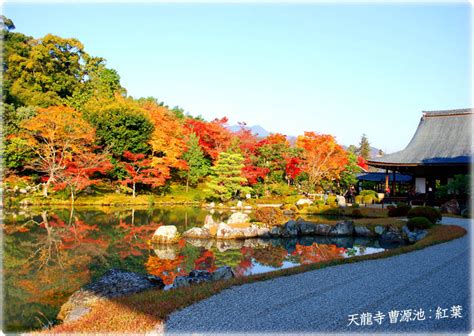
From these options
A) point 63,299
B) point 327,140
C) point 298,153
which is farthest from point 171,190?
point 63,299

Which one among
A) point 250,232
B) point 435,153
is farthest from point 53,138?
point 435,153

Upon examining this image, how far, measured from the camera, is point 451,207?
15.6 meters

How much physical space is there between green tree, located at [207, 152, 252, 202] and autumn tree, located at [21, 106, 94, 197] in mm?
6849

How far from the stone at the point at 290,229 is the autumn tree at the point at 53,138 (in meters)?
12.0

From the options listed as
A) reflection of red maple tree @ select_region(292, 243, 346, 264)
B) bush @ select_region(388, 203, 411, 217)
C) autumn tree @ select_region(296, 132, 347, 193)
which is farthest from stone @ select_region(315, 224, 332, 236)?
autumn tree @ select_region(296, 132, 347, 193)

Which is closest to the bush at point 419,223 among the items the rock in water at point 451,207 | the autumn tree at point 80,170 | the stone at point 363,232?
the stone at point 363,232

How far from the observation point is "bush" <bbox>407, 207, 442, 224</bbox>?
12328 mm

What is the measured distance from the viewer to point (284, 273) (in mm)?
6008

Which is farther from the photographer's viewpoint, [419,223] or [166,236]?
[419,223]

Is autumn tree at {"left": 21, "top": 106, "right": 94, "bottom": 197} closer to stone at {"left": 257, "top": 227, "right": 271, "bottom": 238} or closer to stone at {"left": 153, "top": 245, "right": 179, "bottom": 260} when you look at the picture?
stone at {"left": 153, "top": 245, "right": 179, "bottom": 260}

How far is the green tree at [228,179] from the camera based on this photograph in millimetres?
21609

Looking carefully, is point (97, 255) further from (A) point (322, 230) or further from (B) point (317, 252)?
(A) point (322, 230)

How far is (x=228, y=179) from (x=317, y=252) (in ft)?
38.1

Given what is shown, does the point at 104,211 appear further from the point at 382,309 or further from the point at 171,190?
the point at 382,309
